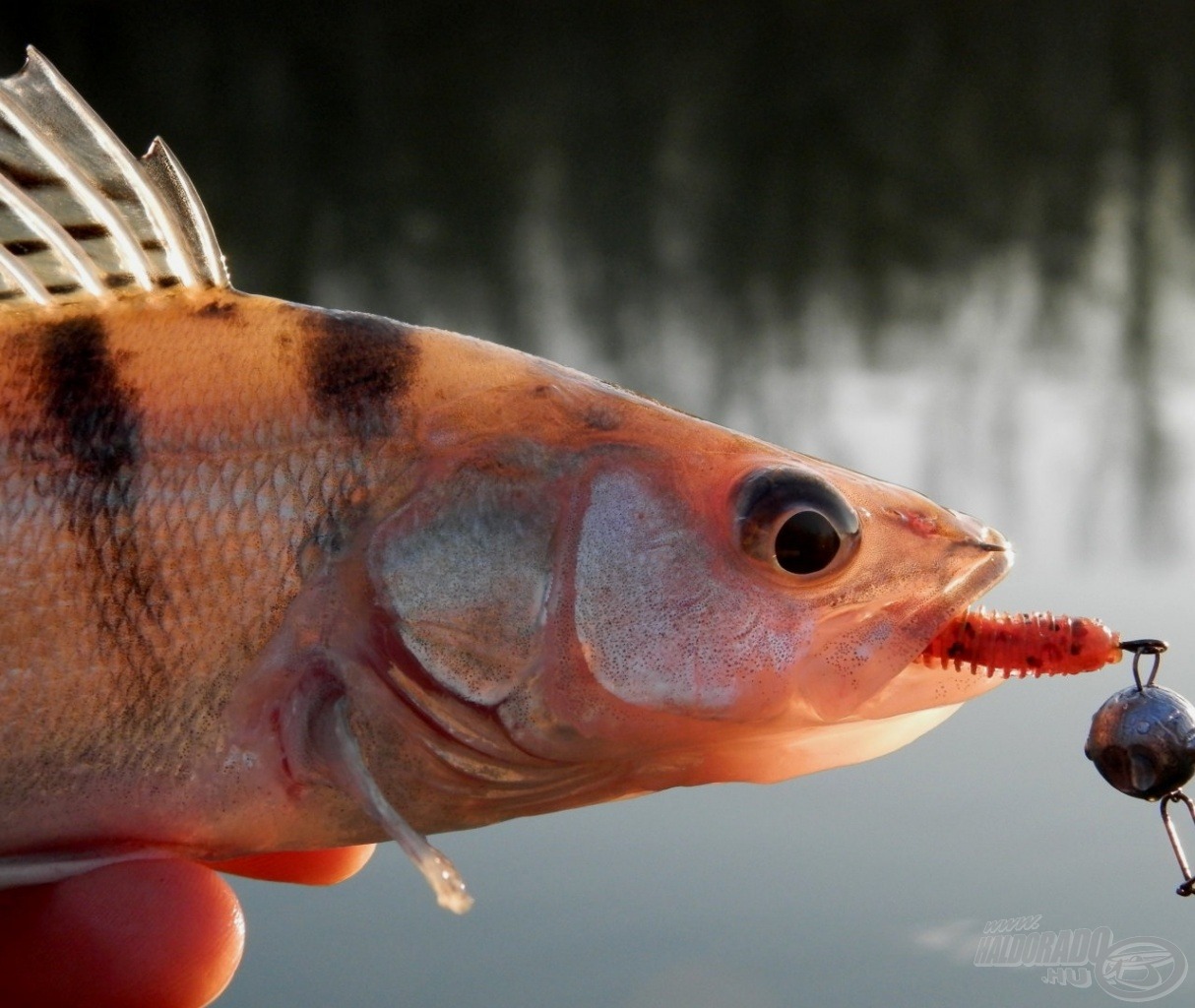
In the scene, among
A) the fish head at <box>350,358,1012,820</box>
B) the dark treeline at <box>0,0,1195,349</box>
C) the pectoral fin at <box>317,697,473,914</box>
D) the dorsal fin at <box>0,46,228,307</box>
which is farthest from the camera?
the dark treeline at <box>0,0,1195,349</box>

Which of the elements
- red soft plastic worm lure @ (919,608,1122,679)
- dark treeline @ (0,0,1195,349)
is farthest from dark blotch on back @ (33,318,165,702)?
dark treeline @ (0,0,1195,349)

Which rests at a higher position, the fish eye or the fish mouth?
the fish eye

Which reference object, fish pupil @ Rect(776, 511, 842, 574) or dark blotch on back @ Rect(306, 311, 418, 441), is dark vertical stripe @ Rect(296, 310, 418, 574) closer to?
dark blotch on back @ Rect(306, 311, 418, 441)

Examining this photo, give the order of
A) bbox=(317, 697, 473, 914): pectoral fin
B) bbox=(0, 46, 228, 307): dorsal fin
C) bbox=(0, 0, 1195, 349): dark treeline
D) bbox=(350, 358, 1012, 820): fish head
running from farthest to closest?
bbox=(0, 0, 1195, 349): dark treeline < bbox=(0, 46, 228, 307): dorsal fin < bbox=(350, 358, 1012, 820): fish head < bbox=(317, 697, 473, 914): pectoral fin

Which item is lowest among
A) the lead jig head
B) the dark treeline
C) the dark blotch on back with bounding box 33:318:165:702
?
the dark treeline

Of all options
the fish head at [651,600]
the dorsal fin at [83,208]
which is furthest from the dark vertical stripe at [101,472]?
the fish head at [651,600]

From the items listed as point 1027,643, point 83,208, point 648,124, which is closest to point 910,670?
point 1027,643

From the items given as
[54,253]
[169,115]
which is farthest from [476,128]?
[54,253]
